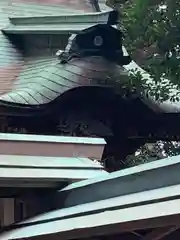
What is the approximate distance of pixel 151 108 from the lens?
22.7 feet

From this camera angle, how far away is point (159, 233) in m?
2.51

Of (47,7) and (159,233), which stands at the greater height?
(159,233)

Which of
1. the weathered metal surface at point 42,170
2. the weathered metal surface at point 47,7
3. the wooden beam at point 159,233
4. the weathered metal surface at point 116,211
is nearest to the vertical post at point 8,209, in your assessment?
the weathered metal surface at point 42,170

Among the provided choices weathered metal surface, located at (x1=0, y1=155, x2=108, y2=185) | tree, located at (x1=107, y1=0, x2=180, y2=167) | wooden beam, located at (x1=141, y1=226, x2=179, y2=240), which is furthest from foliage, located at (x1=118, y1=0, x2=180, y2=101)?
wooden beam, located at (x1=141, y1=226, x2=179, y2=240)

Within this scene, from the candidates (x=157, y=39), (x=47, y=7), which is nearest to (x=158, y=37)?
(x=157, y=39)

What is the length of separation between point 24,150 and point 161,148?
4.84 metres

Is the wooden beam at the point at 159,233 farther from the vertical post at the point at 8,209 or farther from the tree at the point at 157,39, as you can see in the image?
the tree at the point at 157,39

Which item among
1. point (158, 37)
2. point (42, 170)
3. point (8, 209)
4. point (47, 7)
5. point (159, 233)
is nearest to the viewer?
point (159, 233)

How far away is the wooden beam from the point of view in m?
2.41

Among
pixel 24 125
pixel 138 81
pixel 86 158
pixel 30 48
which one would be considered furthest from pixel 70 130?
pixel 86 158

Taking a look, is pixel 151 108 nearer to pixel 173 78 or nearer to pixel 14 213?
pixel 173 78

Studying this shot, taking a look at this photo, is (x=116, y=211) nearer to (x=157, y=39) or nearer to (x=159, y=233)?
(x=159, y=233)

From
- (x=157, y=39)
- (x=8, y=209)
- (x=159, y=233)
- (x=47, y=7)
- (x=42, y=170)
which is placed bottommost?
(x=47, y=7)

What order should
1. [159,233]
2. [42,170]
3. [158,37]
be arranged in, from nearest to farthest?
[159,233], [42,170], [158,37]
